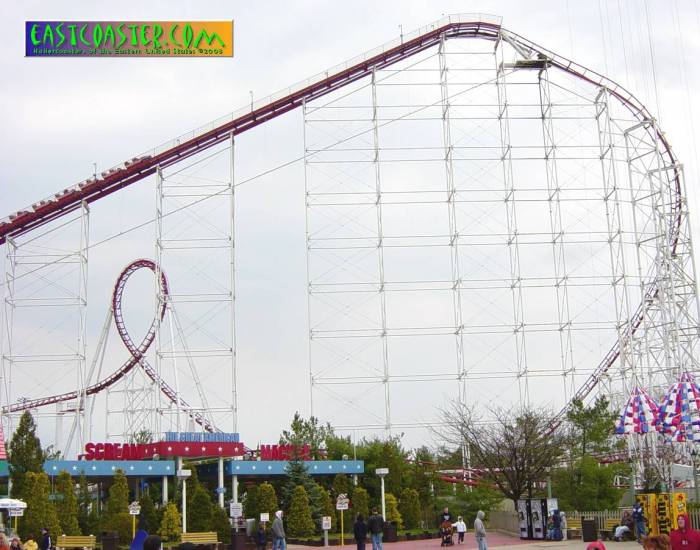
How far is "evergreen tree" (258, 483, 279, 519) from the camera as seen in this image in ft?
97.3

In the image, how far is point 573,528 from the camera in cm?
2627

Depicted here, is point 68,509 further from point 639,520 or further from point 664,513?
point 664,513

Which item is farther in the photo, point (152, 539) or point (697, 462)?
point (697, 462)

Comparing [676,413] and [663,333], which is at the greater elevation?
[663,333]

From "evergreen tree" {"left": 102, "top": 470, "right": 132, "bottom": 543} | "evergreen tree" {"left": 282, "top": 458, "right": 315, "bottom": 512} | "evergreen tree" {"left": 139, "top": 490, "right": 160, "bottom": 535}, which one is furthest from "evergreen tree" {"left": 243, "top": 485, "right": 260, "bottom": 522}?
"evergreen tree" {"left": 102, "top": 470, "right": 132, "bottom": 543}

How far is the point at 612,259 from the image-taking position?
35719 mm

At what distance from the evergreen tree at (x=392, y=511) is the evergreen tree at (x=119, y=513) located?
26.7ft

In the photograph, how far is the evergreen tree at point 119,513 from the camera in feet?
88.3

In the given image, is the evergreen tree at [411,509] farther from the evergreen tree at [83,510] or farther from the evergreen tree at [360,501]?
the evergreen tree at [83,510]

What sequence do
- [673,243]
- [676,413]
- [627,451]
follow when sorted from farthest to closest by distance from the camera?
1. [673,243]
2. [627,451]
3. [676,413]

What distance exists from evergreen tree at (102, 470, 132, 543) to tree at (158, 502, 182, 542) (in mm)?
936

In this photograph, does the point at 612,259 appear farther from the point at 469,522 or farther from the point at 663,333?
the point at 469,522

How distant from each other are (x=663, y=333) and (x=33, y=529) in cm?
Result: 2160

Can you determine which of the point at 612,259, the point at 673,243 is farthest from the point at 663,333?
the point at 673,243
